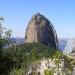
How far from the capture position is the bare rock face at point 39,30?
5743 inches

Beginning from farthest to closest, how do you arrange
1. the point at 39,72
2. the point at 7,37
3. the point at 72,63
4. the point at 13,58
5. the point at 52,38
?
the point at 52,38 < the point at 13,58 < the point at 7,37 < the point at 39,72 < the point at 72,63

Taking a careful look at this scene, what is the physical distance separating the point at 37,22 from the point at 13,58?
138 meters

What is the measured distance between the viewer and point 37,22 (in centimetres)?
15388

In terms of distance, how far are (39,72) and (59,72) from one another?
242 cm

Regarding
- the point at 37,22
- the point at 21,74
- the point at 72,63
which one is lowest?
the point at 21,74

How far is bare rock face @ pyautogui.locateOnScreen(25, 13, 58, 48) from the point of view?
145875 millimetres

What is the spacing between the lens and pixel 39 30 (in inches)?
5989

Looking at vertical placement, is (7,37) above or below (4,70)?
above

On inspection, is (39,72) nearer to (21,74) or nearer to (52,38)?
(21,74)

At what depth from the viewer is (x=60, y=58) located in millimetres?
8914

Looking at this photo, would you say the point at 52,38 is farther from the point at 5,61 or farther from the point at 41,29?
the point at 5,61

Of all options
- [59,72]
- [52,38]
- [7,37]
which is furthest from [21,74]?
[52,38]

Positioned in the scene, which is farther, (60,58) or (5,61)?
(5,61)

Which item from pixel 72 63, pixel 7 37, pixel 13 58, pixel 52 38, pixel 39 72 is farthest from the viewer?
pixel 52 38
